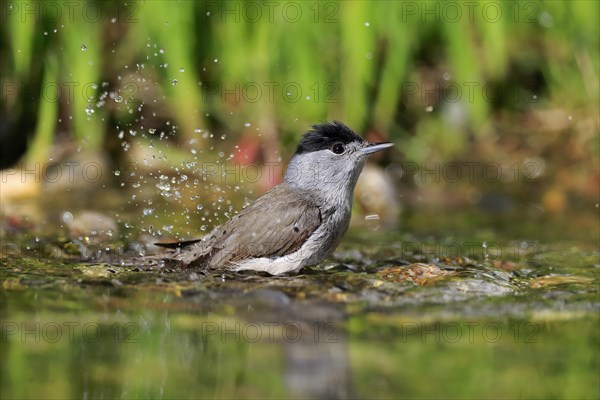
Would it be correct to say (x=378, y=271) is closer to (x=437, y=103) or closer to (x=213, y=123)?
(x=213, y=123)

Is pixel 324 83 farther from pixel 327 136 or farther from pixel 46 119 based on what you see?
pixel 46 119

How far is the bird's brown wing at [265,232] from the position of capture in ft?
18.3

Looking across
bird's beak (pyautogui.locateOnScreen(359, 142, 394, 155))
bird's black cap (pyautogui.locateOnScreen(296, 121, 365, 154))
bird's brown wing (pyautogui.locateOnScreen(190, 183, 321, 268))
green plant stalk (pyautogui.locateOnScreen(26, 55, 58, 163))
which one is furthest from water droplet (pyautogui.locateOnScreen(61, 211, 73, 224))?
bird's beak (pyautogui.locateOnScreen(359, 142, 394, 155))

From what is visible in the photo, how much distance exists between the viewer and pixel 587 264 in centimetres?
584

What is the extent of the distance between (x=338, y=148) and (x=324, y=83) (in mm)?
1429

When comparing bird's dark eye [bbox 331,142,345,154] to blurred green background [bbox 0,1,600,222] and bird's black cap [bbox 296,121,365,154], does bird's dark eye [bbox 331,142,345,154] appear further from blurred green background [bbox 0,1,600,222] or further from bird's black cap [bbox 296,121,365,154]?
blurred green background [bbox 0,1,600,222]

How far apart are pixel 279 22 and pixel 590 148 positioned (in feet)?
9.35

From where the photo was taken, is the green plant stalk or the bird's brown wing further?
the green plant stalk

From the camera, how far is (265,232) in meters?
5.64

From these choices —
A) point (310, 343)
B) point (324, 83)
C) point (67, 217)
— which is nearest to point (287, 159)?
point (324, 83)

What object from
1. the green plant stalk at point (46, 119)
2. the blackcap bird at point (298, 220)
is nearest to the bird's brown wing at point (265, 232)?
the blackcap bird at point (298, 220)

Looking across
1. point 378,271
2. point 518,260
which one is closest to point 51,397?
point 378,271

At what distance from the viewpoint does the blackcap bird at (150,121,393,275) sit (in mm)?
5574

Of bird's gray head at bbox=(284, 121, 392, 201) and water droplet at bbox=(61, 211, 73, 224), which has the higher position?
bird's gray head at bbox=(284, 121, 392, 201)
